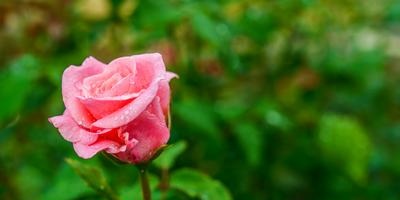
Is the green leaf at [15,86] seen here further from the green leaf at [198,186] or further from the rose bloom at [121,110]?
the rose bloom at [121,110]

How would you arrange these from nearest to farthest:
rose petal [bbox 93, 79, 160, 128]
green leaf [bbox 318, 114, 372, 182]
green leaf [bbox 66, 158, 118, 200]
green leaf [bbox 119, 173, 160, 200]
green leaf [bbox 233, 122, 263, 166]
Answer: rose petal [bbox 93, 79, 160, 128] < green leaf [bbox 66, 158, 118, 200] < green leaf [bbox 119, 173, 160, 200] < green leaf [bbox 233, 122, 263, 166] < green leaf [bbox 318, 114, 372, 182]

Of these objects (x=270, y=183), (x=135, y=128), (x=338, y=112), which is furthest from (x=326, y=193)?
(x=135, y=128)

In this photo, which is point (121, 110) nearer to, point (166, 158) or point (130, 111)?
point (130, 111)

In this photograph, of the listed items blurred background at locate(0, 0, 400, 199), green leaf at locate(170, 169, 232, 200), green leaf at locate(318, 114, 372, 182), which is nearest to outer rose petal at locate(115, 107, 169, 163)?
green leaf at locate(170, 169, 232, 200)

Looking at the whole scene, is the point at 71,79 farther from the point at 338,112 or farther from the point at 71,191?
Result: the point at 338,112

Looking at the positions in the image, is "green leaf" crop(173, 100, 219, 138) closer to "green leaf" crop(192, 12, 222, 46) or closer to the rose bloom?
"green leaf" crop(192, 12, 222, 46)

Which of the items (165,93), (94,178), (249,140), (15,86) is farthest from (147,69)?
(249,140)

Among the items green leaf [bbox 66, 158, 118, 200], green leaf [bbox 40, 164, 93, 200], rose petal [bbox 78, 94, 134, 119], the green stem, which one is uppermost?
rose petal [bbox 78, 94, 134, 119]

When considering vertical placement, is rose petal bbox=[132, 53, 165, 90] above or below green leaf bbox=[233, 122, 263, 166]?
above
